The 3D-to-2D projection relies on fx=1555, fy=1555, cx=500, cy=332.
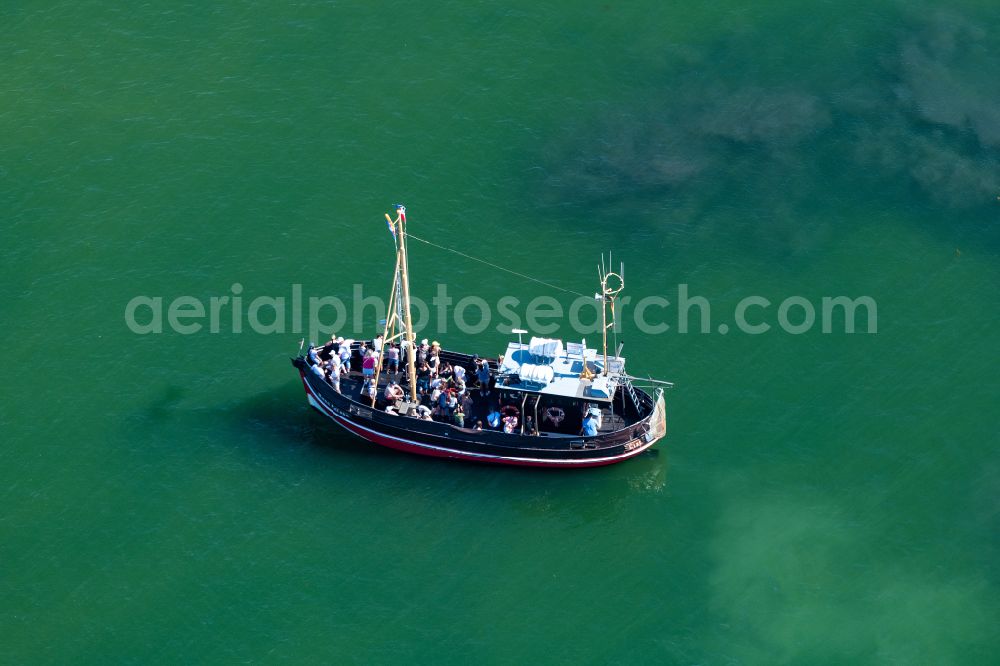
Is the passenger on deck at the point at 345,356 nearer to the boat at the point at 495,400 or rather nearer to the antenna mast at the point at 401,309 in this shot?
the boat at the point at 495,400

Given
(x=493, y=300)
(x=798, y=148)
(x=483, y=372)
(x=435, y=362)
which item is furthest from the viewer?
(x=798, y=148)

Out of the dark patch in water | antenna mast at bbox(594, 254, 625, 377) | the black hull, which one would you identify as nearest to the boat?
the black hull

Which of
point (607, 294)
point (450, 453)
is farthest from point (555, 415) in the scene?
point (607, 294)

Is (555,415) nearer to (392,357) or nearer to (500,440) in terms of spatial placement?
(500,440)

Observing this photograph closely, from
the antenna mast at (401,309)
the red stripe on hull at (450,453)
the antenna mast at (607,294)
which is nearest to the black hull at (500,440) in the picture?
the red stripe on hull at (450,453)

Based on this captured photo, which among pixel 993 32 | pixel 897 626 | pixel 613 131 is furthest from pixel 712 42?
pixel 897 626
